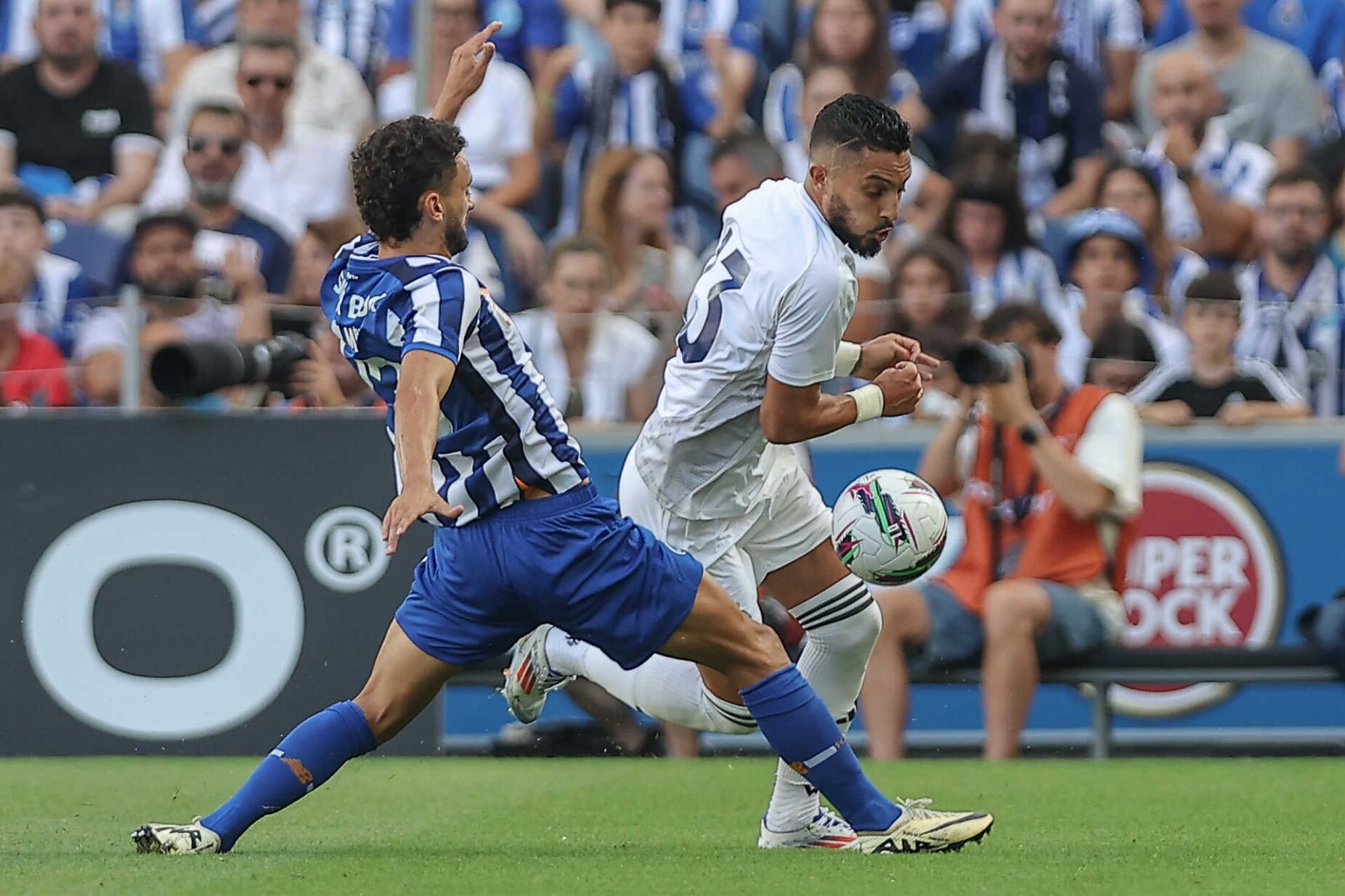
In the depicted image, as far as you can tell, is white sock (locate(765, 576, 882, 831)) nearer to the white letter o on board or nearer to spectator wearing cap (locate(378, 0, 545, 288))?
the white letter o on board

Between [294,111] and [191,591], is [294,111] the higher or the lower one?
the higher one

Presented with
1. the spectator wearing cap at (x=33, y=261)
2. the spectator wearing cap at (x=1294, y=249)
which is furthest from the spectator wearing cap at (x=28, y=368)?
the spectator wearing cap at (x=1294, y=249)

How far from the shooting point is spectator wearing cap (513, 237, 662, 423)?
390 inches

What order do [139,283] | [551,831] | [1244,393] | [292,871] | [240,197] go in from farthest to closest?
[240,197], [139,283], [1244,393], [551,831], [292,871]

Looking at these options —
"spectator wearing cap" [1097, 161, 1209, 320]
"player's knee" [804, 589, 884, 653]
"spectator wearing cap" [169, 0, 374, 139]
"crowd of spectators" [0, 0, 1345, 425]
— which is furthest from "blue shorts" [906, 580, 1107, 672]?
"spectator wearing cap" [169, 0, 374, 139]

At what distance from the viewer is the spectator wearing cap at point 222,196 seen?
11805 millimetres

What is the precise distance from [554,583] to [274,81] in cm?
790

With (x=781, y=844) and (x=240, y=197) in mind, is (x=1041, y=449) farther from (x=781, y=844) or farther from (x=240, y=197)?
(x=240, y=197)

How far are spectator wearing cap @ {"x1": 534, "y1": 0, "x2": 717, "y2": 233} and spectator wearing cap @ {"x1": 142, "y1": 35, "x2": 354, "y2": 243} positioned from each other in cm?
133

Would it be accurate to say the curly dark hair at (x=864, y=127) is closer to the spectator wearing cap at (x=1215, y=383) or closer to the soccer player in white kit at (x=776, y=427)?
the soccer player in white kit at (x=776, y=427)

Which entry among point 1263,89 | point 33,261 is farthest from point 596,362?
point 1263,89

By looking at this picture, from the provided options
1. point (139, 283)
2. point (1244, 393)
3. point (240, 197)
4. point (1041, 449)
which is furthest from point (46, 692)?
point (1244, 393)

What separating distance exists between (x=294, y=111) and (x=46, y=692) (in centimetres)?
451

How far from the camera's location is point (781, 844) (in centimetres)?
590
